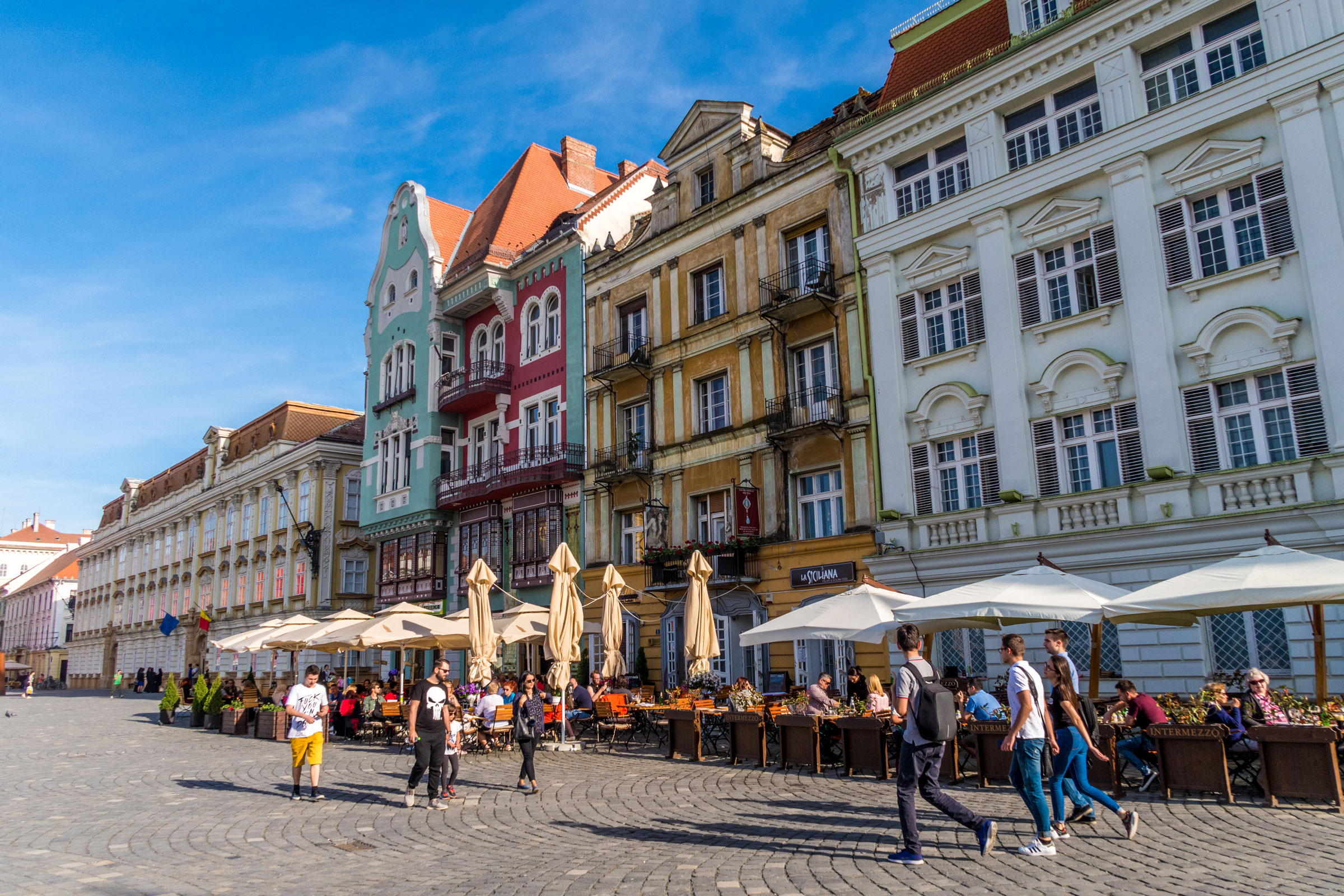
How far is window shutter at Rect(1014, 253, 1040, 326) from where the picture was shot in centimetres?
2084

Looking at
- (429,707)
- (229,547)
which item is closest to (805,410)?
(429,707)

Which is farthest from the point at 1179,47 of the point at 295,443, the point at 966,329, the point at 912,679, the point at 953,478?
the point at 295,443

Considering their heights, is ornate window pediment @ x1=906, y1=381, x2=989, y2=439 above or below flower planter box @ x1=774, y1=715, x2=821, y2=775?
above

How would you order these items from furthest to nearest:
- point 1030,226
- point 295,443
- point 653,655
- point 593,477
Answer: point 295,443 < point 593,477 < point 653,655 < point 1030,226

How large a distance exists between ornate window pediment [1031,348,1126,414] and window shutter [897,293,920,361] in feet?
11.0

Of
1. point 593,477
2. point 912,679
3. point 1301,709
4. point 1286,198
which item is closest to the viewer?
point 912,679

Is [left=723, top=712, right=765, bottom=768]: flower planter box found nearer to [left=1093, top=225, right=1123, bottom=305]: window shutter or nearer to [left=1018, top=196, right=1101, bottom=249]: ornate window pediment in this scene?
[left=1093, top=225, right=1123, bottom=305]: window shutter

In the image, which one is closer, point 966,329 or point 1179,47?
point 1179,47

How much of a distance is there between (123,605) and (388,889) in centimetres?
7854

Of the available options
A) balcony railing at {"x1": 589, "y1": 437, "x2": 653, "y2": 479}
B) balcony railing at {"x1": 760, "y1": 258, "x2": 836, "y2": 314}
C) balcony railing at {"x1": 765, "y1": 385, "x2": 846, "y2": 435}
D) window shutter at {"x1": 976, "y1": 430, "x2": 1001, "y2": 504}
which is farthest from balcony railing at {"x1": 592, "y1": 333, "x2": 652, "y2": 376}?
window shutter at {"x1": 976, "y1": 430, "x2": 1001, "y2": 504}

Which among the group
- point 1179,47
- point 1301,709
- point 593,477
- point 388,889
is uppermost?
point 1179,47

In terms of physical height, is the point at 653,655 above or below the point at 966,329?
below

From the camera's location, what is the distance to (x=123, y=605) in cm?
7500

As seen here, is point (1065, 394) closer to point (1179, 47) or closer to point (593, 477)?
point (1179, 47)
